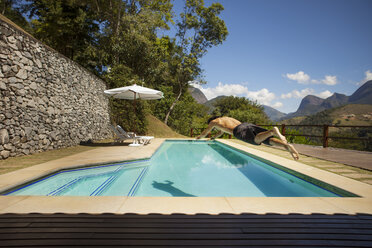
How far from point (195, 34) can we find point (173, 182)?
16.7 m

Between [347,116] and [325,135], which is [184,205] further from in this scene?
[347,116]

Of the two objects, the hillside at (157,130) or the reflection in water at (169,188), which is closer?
the reflection in water at (169,188)

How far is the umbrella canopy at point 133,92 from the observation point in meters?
7.76

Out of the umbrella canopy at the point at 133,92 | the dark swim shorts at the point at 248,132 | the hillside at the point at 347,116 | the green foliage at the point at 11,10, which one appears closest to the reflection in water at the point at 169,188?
the dark swim shorts at the point at 248,132

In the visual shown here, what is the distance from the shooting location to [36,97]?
554 cm

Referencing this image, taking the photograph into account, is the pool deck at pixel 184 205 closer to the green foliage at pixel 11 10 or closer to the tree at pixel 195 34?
the tree at pixel 195 34

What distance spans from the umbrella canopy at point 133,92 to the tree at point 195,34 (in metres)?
8.40

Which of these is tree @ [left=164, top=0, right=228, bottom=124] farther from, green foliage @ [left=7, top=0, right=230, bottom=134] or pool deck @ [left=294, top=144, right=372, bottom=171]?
pool deck @ [left=294, top=144, right=372, bottom=171]

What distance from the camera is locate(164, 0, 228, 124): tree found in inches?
675

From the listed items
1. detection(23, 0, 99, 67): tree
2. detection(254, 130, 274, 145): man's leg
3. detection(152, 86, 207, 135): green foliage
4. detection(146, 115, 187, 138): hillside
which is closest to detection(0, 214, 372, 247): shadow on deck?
detection(254, 130, 274, 145): man's leg

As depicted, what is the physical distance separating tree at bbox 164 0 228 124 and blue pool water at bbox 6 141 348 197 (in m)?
12.3

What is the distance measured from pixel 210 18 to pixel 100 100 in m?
12.8

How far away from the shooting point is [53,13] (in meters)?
13.9

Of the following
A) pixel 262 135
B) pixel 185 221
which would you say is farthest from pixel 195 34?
pixel 185 221
